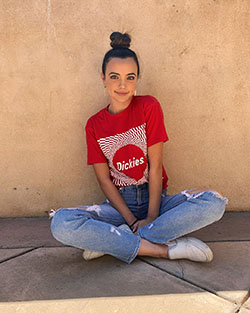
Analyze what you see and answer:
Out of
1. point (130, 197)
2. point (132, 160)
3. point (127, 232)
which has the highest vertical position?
point (132, 160)

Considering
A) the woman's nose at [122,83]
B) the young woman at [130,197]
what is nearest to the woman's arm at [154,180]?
the young woman at [130,197]

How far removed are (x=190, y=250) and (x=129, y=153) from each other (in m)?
0.70

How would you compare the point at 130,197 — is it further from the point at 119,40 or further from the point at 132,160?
the point at 119,40

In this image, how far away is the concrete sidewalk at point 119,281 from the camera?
1402mm

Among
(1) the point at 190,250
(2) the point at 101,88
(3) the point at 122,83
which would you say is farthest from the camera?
(2) the point at 101,88

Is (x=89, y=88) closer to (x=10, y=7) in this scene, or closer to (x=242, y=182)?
(x=10, y=7)

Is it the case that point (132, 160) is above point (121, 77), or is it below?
below

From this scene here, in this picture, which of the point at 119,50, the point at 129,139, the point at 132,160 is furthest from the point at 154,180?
the point at 119,50

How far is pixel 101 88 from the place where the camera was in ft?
8.22

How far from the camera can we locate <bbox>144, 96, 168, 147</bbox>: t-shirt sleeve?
2080mm

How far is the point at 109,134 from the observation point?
2141 mm

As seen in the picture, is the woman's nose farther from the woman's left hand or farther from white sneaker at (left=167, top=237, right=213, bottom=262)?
white sneaker at (left=167, top=237, right=213, bottom=262)

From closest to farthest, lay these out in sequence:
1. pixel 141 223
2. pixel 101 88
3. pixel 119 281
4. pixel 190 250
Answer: pixel 119 281, pixel 190 250, pixel 141 223, pixel 101 88

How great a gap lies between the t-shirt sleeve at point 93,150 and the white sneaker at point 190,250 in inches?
27.6
